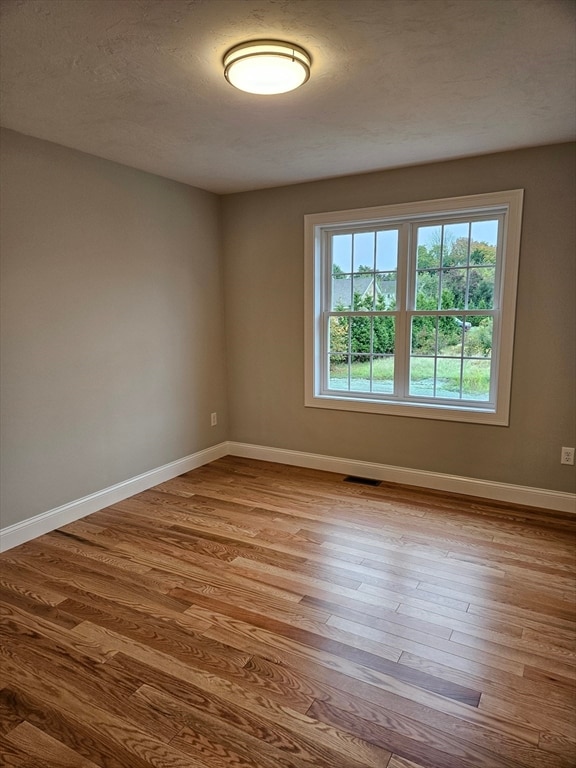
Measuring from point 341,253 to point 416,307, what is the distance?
81 centimetres

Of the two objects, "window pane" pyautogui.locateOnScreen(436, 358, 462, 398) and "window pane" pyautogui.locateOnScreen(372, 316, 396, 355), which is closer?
"window pane" pyautogui.locateOnScreen(436, 358, 462, 398)

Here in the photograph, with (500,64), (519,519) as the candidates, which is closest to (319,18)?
(500,64)

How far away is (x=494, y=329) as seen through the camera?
3.50 metres

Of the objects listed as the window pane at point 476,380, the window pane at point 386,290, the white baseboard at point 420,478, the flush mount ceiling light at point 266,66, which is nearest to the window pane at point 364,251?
the window pane at point 386,290

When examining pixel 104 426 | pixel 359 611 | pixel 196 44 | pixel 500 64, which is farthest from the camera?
pixel 104 426

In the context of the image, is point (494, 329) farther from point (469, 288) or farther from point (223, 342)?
point (223, 342)

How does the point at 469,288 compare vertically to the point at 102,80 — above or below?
below

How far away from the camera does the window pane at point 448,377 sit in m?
3.69

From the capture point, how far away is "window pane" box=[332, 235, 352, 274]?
401 cm

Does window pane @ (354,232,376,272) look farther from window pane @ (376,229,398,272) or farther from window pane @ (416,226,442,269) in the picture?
window pane @ (416,226,442,269)

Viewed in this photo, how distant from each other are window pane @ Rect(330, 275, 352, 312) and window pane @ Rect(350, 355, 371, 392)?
1.49 ft

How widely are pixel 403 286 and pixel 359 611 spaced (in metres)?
2.47

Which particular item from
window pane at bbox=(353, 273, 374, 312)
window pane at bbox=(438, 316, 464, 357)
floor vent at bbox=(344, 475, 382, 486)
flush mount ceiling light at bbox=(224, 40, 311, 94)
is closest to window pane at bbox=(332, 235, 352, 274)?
window pane at bbox=(353, 273, 374, 312)

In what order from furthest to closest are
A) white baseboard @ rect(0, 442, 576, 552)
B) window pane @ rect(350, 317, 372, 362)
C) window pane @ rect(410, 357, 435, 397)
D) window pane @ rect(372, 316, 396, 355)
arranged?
window pane @ rect(350, 317, 372, 362), window pane @ rect(372, 316, 396, 355), window pane @ rect(410, 357, 435, 397), white baseboard @ rect(0, 442, 576, 552)
